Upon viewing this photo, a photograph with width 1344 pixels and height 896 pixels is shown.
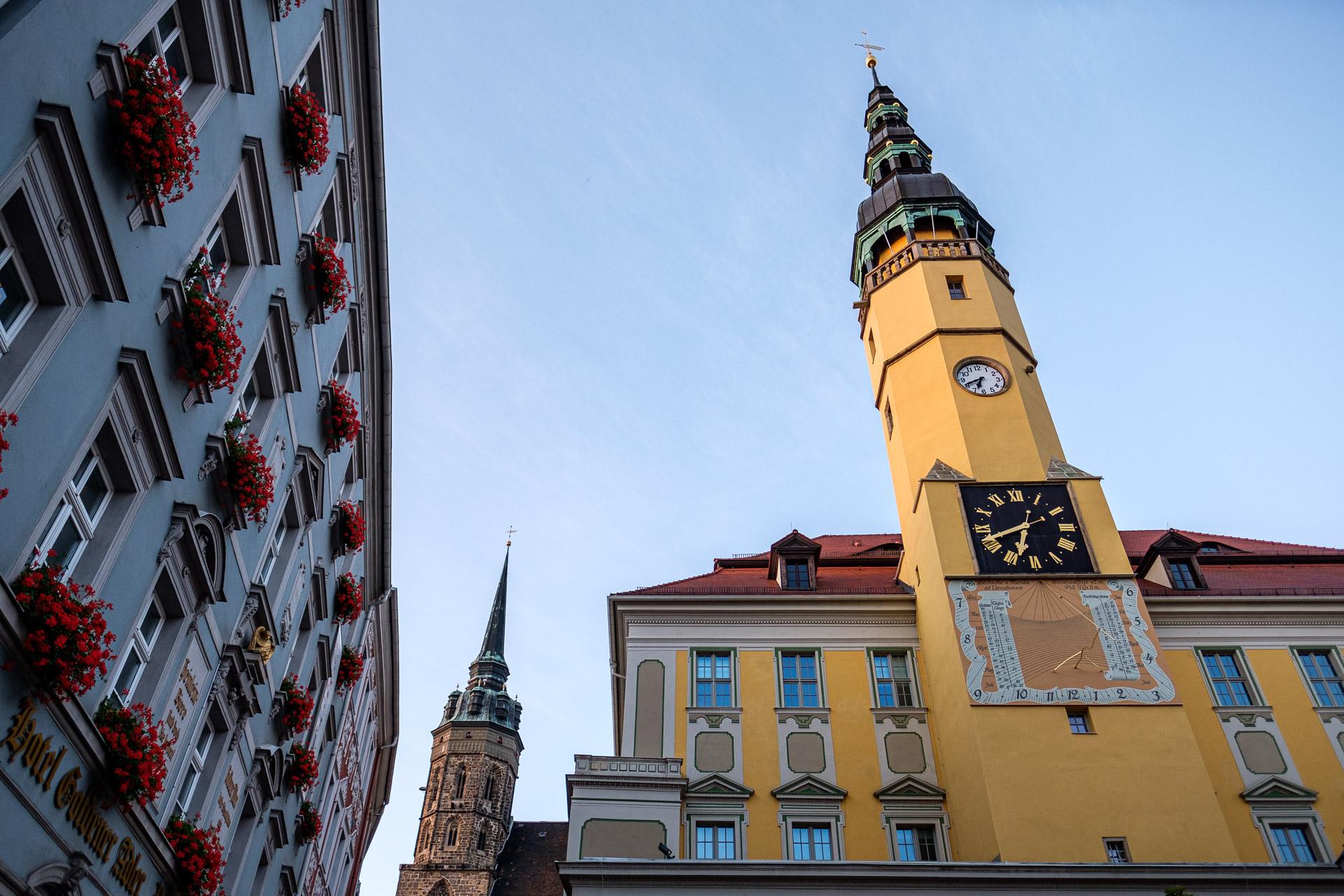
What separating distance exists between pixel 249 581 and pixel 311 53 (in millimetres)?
8946

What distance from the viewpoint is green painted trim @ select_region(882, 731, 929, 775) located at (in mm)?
24203

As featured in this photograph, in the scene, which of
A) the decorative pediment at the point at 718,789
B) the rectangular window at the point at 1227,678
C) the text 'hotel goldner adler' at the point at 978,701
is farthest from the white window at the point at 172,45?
the rectangular window at the point at 1227,678

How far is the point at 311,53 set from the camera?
17609 millimetres

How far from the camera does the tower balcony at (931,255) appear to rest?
113ft

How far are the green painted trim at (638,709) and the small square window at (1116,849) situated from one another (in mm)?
9813

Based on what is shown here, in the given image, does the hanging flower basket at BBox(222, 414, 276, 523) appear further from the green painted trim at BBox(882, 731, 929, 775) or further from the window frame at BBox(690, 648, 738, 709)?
the green painted trim at BBox(882, 731, 929, 775)

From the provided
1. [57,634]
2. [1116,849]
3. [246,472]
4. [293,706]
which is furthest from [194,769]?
[1116,849]

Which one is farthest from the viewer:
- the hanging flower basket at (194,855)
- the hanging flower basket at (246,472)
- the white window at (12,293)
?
the hanging flower basket at (246,472)

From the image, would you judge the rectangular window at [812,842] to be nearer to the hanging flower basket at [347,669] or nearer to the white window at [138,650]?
the hanging flower basket at [347,669]

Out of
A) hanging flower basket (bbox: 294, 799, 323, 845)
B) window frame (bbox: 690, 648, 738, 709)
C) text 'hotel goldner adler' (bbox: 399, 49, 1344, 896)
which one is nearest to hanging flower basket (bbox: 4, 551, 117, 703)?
hanging flower basket (bbox: 294, 799, 323, 845)

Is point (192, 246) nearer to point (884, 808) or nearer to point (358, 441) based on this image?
point (358, 441)

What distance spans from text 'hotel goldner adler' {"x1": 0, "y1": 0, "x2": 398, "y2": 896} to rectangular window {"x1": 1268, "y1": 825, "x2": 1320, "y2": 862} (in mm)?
20338

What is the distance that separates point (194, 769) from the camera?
1532 centimetres

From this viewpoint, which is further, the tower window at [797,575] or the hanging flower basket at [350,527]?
the tower window at [797,575]
